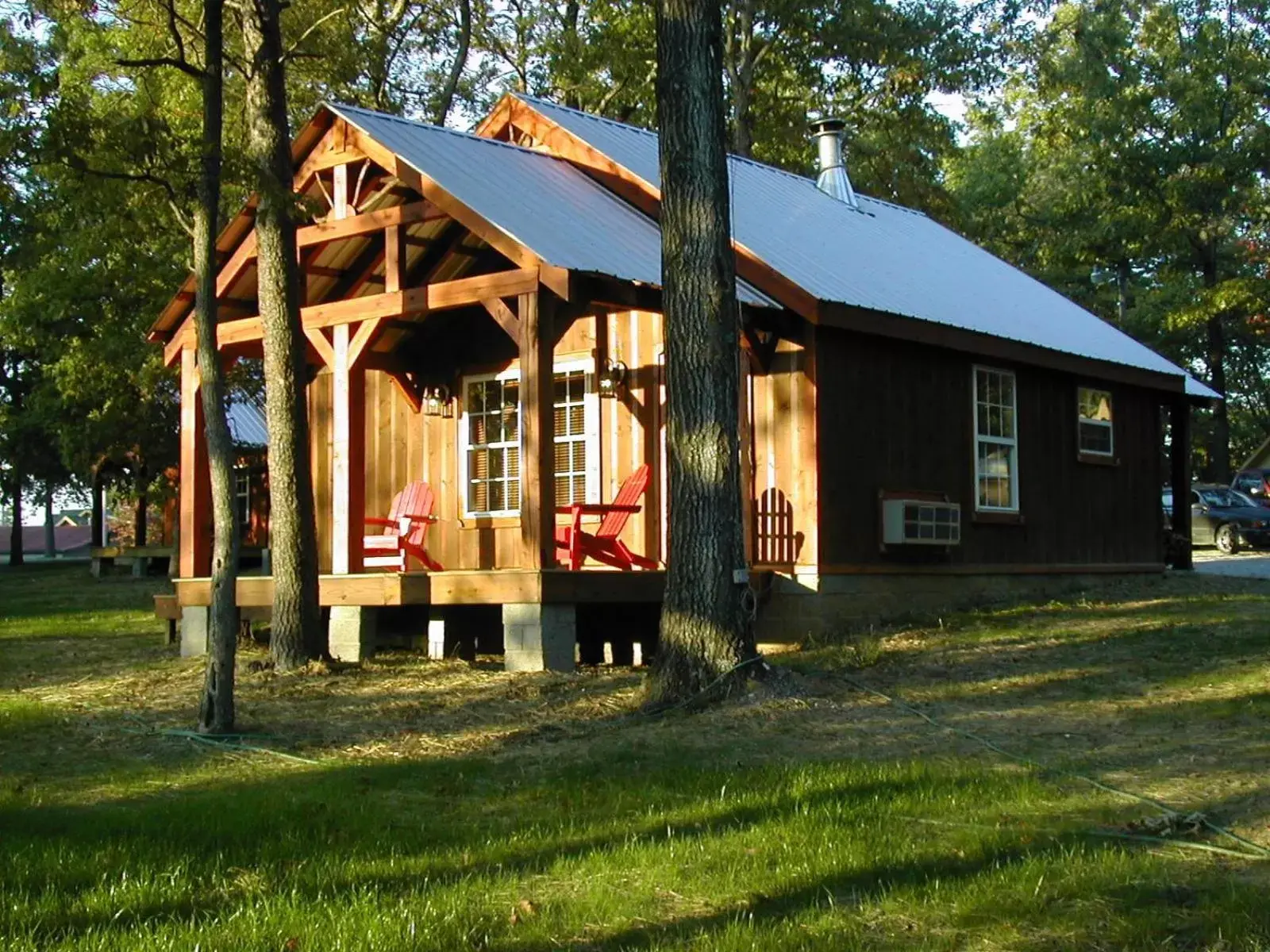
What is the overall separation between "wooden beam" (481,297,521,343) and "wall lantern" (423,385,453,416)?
4.37 meters

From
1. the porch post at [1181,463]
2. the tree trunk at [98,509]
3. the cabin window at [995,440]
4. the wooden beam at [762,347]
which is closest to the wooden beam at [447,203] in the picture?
the wooden beam at [762,347]

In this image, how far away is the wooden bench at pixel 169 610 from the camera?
14.5 metres

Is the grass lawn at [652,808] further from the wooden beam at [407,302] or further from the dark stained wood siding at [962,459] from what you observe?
the wooden beam at [407,302]

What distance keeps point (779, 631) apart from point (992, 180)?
35.3 metres

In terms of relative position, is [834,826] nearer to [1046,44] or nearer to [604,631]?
[604,631]

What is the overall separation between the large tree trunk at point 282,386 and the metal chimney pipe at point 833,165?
9197 millimetres

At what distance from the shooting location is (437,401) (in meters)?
15.9

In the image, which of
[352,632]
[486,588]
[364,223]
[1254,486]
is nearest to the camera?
[486,588]

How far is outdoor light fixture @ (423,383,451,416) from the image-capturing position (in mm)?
15867

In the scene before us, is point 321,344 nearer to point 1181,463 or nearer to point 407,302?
point 407,302

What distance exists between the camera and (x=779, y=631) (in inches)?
516

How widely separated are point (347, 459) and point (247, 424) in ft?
65.1

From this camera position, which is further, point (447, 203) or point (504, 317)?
point (447, 203)

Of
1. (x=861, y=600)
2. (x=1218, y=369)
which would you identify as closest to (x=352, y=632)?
(x=861, y=600)
